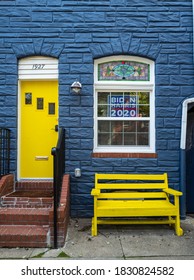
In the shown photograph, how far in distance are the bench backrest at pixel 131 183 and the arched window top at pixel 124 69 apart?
2.03 meters

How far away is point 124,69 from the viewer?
5.18 m

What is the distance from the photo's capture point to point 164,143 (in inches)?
198

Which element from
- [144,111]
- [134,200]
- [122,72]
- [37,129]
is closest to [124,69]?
[122,72]

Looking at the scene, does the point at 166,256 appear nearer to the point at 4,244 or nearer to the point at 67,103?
the point at 4,244

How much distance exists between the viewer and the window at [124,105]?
16.9 feet

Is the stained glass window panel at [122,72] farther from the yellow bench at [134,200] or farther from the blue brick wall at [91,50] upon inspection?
the yellow bench at [134,200]

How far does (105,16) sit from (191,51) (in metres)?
1.99

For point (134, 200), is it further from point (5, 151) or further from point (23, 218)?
point (5, 151)

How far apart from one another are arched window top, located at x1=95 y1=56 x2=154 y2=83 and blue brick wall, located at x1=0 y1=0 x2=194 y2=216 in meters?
0.16

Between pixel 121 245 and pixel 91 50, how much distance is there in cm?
381

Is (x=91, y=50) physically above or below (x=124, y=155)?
above

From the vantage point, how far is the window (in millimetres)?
5148

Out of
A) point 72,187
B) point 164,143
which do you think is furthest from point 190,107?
point 72,187

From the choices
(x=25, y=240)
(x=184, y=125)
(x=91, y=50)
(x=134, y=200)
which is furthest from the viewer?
(x=91, y=50)
